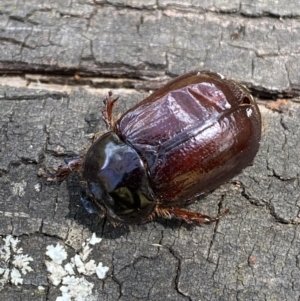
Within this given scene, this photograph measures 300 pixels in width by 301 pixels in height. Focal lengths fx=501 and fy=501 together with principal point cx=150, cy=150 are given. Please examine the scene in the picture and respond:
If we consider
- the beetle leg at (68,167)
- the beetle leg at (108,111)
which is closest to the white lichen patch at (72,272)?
the beetle leg at (68,167)

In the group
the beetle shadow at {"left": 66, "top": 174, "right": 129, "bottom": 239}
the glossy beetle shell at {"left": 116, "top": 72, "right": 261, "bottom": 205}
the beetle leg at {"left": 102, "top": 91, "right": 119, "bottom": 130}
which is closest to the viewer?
the glossy beetle shell at {"left": 116, "top": 72, "right": 261, "bottom": 205}

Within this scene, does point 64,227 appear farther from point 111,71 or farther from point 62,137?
point 111,71

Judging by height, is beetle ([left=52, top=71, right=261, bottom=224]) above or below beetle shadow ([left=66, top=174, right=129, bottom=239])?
above

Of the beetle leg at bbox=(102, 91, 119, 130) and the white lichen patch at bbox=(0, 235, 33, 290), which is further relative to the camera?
the beetle leg at bbox=(102, 91, 119, 130)

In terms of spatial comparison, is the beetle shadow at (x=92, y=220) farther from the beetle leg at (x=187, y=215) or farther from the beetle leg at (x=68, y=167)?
the beetle leg at (x=187, y=215)

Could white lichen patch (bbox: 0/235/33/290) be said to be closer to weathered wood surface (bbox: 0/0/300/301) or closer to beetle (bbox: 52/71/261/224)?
weathered wood surface (bbox: 0/0/300/301)

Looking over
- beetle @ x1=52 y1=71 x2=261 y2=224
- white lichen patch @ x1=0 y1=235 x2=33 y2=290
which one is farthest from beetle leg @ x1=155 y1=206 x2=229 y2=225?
white lichen patch @ x1=0 y1=235 x2=33 y2=290

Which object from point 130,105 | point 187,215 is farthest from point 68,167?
point 187,215

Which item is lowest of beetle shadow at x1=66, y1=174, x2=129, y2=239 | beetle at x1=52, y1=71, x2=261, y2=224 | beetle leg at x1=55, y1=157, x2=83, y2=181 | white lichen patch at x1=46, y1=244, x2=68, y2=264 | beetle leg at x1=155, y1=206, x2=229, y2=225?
white lichen patch at x1=46, y1=244, x2=68, y2=264

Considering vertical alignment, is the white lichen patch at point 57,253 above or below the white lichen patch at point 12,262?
above
